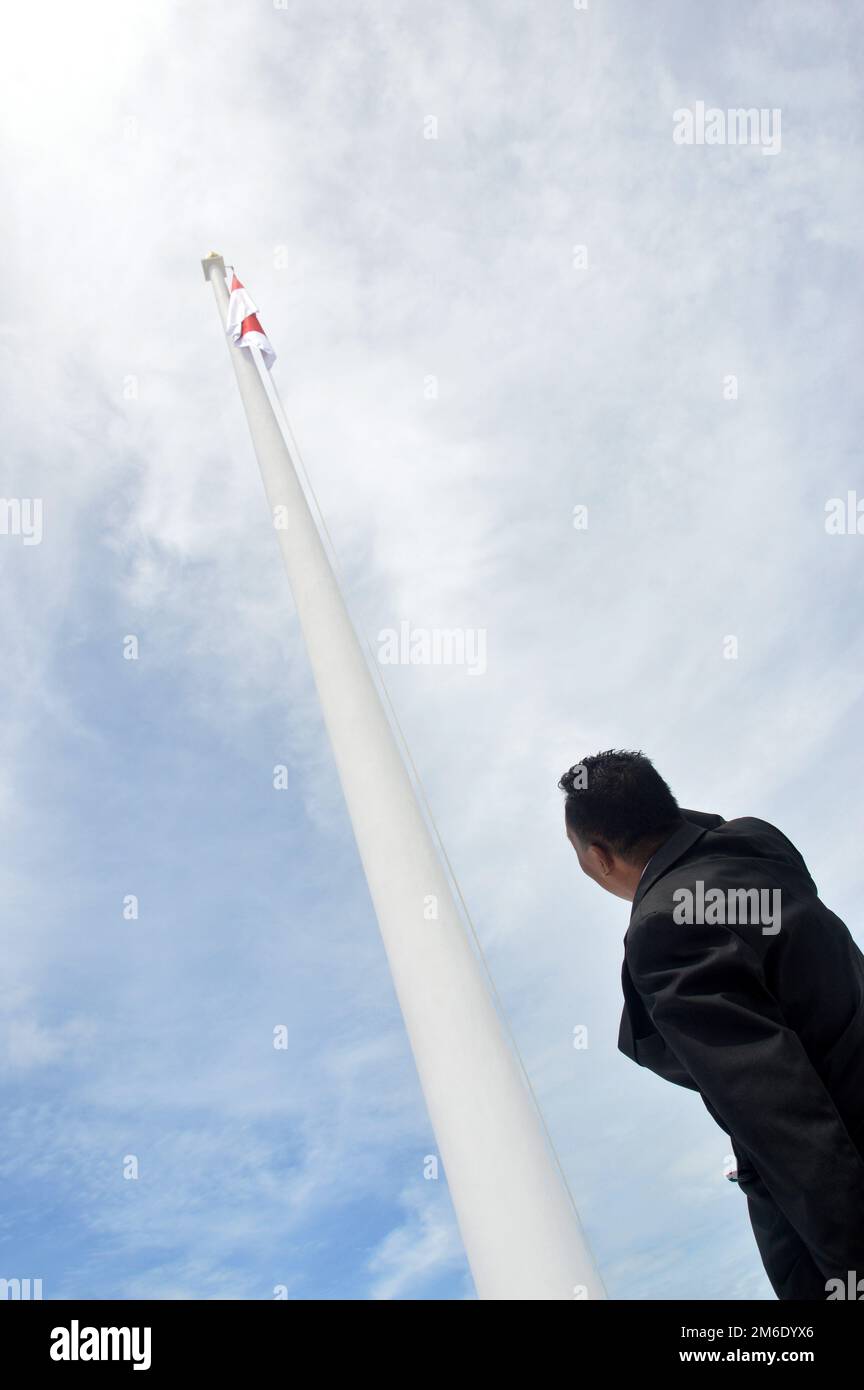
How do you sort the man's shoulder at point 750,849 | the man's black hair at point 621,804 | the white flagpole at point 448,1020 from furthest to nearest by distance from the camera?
the white flagpole at point 448,1020
the man's black hair at point 621,804
the man's shoulder at point 750,849

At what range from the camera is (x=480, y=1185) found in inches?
256

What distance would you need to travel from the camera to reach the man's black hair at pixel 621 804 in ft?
17.4

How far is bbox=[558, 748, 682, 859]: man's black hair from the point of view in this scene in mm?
5316

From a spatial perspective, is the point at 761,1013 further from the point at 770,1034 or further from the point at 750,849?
the point at 750,849

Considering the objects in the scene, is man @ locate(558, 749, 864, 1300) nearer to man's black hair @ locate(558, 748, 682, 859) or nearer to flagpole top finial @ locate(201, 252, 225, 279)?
man's black hair @ locate(558, 748, 682, 859)

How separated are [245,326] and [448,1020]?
Result: 1555cm

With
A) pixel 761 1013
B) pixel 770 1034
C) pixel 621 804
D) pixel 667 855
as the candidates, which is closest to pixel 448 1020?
pixel 621 804

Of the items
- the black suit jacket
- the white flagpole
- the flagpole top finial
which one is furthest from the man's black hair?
the flagpole top finial

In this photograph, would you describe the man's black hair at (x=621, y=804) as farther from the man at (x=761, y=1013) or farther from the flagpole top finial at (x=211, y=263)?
the flagpole top finial at (x=211, y=263)

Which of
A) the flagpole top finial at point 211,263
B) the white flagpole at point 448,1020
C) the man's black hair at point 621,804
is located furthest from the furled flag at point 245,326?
the man's black hair at point 621,804

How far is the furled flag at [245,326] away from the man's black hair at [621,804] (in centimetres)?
1545
